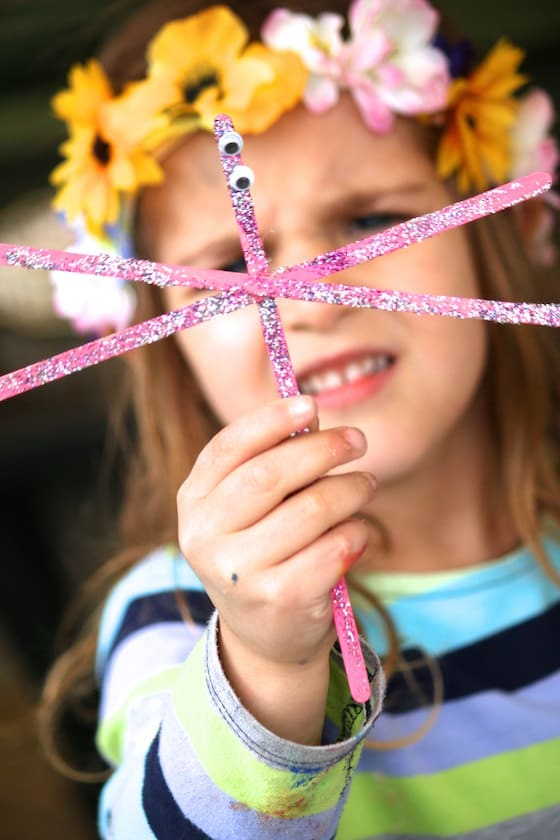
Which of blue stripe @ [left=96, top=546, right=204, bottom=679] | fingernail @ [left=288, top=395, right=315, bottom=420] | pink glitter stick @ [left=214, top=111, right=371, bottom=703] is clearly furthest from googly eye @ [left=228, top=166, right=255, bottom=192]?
blue stripe @ [left=96, top=546, right=204, bottom=679]

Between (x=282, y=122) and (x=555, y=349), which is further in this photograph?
(x=555, y=349)

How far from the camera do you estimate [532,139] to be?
36.7 inches

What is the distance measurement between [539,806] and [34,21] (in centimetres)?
101

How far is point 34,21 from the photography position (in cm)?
111

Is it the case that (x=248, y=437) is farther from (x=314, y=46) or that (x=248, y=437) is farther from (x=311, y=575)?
(x=314, y=46)

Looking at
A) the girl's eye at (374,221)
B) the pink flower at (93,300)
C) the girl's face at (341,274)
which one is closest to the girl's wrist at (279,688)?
the girl's face at (341,274)

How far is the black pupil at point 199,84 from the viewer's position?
0.79 metres

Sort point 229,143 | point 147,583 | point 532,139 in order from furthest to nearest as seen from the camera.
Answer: point 532,139 < point 147,583 < point 229,143

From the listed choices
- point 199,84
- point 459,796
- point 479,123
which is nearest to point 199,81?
point 199,84

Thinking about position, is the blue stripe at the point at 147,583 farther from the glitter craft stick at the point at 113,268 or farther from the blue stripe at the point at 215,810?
the glitter craft stick at the point at 113,268

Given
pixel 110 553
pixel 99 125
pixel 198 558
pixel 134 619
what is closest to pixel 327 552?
pixel 198 558

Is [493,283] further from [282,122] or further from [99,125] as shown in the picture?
[99,125]

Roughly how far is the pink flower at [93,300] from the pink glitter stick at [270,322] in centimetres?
56

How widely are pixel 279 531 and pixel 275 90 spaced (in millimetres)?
463
